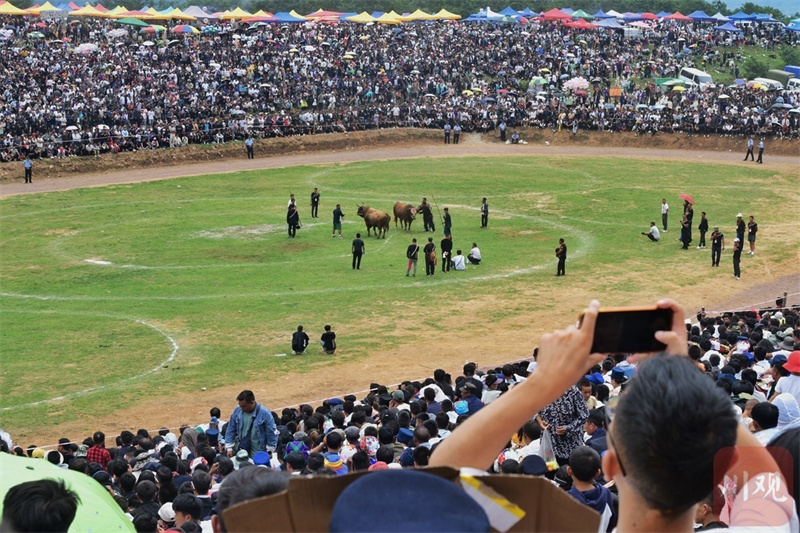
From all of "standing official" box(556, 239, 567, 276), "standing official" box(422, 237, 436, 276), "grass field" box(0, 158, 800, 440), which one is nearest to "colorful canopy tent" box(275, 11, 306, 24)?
"grass field" box(0, 158, 800, 440)

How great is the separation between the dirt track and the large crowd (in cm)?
225

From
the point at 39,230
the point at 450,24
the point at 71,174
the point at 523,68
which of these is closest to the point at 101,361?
the point at 39,230

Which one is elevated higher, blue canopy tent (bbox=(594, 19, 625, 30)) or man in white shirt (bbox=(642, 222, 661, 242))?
blue canopy tent (bbox=(594, 19, 625, 30))

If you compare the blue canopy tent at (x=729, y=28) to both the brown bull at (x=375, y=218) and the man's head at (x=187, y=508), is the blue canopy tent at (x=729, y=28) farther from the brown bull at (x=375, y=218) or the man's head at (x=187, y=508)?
the man's head at (x=187, y=508)

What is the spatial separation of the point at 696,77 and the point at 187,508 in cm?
7263

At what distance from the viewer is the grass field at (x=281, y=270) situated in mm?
22562

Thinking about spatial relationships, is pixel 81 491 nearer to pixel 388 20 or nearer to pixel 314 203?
pixel 314 203

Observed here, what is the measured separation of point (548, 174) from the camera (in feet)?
163

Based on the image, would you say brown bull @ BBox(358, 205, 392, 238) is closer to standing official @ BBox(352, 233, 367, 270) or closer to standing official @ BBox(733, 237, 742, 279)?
standing official @ BBox(352, 233, 367, 270)

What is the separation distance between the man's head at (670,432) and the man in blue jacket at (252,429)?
34.3 feet

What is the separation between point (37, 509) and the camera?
438 centimetres

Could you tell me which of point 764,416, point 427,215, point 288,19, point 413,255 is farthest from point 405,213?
point 288,19

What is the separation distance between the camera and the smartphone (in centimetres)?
308

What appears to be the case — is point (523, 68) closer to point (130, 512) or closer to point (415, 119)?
point (415, 119)
